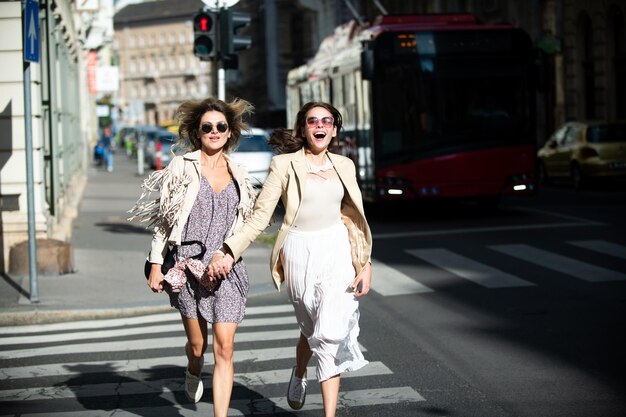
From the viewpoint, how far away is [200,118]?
6594 millimetres

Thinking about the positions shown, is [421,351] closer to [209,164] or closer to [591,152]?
[209,164]

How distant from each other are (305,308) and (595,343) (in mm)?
3313

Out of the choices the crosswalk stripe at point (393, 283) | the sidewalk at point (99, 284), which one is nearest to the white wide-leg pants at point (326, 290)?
the sidewalk at point (99, 284)

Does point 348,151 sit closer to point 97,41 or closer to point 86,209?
point 86,209

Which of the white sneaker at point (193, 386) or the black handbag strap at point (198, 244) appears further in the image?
the white sneaker at point (193, 386)

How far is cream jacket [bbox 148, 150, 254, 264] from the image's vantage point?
20.9 ft

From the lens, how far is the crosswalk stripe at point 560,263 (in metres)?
12.9

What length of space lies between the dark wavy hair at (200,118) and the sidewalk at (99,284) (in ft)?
17.0

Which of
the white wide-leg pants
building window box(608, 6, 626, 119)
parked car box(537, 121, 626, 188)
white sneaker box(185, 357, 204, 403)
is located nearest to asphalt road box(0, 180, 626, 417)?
white sneaker box(185, 357, 204, 403)

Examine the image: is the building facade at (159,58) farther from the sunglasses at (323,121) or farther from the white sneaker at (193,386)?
the sunglasses at (323,121)

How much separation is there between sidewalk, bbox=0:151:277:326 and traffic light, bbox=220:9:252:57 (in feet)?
9.03

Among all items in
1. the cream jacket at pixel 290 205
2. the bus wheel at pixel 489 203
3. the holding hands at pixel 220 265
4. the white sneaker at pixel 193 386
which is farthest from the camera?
the bus wheel at pixel 489 203

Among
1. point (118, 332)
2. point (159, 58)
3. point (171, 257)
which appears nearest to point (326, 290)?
point (171, 257)

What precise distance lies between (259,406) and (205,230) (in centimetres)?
137
